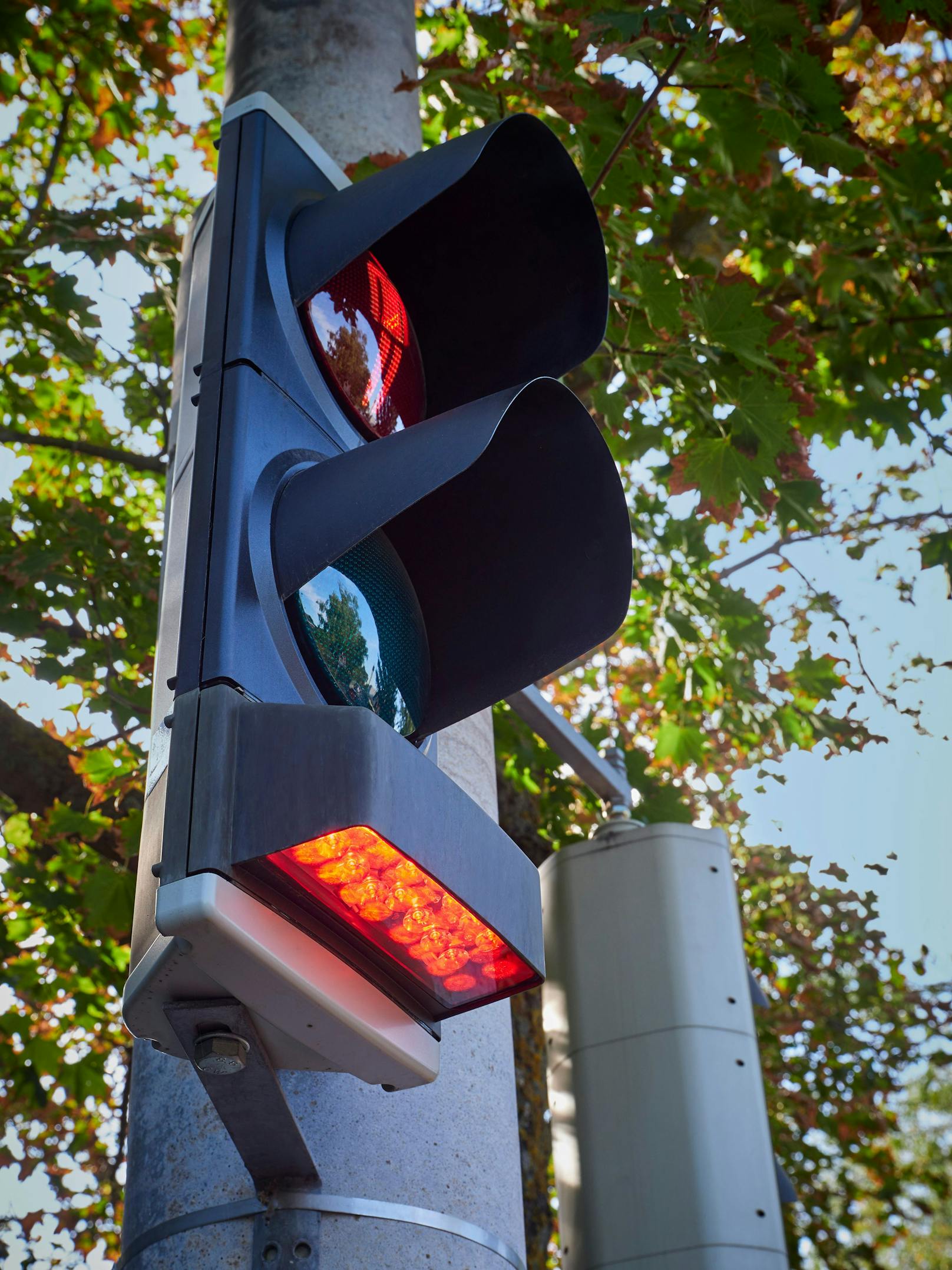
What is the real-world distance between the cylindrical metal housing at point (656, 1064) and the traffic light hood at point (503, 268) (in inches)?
49.6

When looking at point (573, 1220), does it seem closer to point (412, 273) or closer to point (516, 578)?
point (516, 578)

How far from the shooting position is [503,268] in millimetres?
1733

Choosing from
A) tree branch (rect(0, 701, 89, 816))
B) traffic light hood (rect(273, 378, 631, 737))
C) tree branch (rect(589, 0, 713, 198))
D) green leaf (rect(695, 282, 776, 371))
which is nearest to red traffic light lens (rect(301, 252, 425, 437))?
traffic light hood (rect(273, 378, 631, 737))

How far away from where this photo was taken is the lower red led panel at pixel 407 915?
1.01m

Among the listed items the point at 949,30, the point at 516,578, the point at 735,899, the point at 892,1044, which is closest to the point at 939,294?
the point at 949,30

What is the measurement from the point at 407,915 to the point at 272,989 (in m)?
0.13

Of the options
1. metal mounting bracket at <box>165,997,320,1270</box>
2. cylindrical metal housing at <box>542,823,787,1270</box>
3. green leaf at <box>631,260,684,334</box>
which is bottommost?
metal mounting bracket at <box>165,997,320,1270</box>

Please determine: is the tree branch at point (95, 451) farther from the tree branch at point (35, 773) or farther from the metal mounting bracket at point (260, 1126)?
the metal mounting bracket at point (260, 1126)

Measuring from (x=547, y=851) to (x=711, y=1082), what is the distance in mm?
2527

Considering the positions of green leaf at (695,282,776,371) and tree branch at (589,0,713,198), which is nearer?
tree branch at (589,0,713,198)

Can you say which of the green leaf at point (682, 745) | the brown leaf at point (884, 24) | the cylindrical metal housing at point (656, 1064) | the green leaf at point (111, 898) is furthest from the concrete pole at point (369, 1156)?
the green leaf at point (682, 745)

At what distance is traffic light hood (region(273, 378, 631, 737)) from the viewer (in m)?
1.43

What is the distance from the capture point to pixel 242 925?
98 cm

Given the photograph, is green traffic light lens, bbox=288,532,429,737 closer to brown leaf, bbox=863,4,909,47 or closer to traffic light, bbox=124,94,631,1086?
traffic light, bbox=124,94,631,1086
